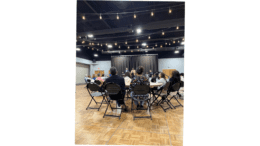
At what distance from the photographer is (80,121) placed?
223cm

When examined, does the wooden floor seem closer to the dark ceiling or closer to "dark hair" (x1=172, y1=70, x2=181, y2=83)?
"dark hair" (x1=172, y1=70, x2=181, y2=83)

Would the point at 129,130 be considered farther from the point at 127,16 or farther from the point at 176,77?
the point at 127,16

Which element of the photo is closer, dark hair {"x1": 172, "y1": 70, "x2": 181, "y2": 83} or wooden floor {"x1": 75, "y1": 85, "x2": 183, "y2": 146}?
wooden floor {"x1": 75, "y1": 85, "x2": 183, "y2": 146}

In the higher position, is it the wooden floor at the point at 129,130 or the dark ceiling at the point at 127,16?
the dark ceiling at the point at 127,16

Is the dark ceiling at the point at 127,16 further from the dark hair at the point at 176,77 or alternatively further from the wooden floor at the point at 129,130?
the wooden floor at the point at 129,130

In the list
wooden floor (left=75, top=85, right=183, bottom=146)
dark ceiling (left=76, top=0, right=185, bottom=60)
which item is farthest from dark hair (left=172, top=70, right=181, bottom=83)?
dark ceiling (left=76, top=0, right=185, bottom=60)

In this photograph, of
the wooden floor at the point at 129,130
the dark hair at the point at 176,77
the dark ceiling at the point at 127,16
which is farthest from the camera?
the dark ceiling at the point at 127,16

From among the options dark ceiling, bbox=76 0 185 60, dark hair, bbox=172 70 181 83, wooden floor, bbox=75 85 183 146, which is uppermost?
dark ceiling, bbox=76 0 185 60

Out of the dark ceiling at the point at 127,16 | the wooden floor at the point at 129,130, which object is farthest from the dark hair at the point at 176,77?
the dark ceiling at the point at 127,16

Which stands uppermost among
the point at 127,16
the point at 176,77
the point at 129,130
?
the point at 127,16

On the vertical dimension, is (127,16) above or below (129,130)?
above

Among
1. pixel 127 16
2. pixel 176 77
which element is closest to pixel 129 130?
pixel 176 77
